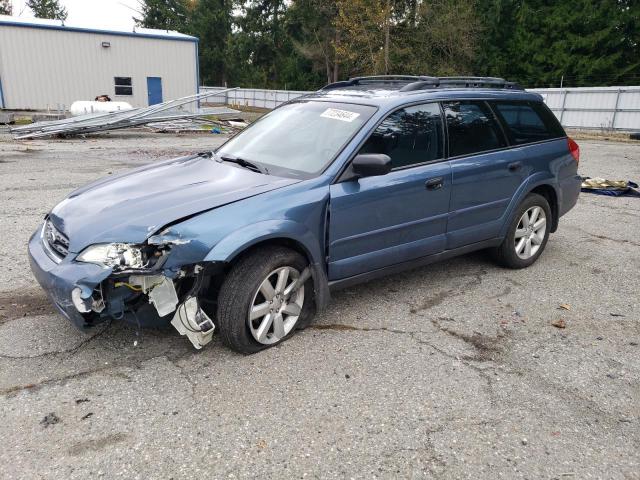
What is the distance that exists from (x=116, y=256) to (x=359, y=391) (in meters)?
1.58

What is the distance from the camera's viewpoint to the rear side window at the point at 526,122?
4.82 m

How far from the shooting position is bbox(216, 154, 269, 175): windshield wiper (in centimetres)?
380

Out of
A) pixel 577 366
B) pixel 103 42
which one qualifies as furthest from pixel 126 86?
pixel 577 366

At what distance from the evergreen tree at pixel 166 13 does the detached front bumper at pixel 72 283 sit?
6195 centimetres

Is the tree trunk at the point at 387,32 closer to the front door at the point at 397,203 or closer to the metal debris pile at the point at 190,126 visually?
the metal debris pile at the point at 190,126

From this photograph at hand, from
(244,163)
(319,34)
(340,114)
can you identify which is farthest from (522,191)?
(319,34)

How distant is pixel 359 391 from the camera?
3.05 m

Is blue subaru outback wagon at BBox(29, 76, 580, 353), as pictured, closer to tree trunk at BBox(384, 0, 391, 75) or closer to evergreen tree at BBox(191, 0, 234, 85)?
tree trunk at BBox(384, 0, 391, 75)

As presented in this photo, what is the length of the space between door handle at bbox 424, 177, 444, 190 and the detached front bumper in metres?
2.38

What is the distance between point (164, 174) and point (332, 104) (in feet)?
4.68

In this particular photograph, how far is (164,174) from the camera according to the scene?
3.95 m

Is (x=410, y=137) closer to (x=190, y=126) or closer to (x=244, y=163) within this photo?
(x=244, y=163)

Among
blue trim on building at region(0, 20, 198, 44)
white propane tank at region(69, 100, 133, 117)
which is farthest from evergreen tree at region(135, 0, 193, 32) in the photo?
white propane tank at region(69, 100, 133, 117)

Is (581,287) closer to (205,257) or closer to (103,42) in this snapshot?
(205,257)
